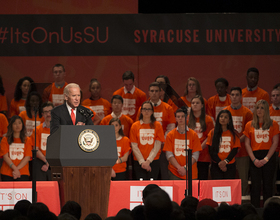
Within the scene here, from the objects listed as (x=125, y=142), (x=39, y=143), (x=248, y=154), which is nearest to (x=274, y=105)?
(x=248, y=154)

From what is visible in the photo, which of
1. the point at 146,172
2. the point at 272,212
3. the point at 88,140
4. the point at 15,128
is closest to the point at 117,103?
the point at 146,172

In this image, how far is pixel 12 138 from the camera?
6.27m

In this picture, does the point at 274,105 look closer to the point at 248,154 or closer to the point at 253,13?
the point at 248,154

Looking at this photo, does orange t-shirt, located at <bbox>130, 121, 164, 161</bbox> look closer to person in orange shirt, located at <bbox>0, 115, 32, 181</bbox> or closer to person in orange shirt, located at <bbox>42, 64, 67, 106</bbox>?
person in orange shirt, located at <bbox>42, 64, 67, 106</bbox>

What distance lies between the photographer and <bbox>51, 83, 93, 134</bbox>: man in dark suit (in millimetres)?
3826

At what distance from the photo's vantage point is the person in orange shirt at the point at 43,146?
629 cm

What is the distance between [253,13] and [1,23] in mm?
4660

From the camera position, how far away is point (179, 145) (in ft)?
20.2

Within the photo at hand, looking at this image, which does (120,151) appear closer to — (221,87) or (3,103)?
(221,87)

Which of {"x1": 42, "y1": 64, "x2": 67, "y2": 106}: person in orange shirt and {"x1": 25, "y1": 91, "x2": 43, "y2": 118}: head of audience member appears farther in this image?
{"x1": 42, "y1": 64, "x2": 67, "y2": 106}: person in orange shirt

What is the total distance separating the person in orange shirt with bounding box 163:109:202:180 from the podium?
2.67 metres

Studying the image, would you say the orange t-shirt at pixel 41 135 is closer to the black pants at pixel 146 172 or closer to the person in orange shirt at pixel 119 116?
the person in orange shirt at pixel 119 116

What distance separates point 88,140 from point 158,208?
1470 mm

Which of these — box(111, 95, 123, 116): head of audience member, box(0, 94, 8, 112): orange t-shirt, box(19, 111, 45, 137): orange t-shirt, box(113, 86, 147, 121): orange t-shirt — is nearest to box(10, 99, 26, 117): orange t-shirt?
box(0, 94, 8, 112): orange t-shirt
